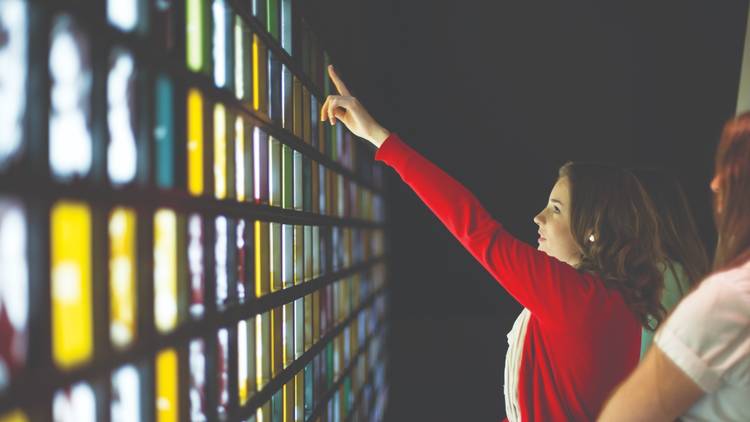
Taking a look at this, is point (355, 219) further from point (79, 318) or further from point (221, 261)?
point (79, 318)

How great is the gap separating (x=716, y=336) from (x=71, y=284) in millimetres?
666

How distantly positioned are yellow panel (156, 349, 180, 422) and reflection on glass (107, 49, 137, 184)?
25 centimetres

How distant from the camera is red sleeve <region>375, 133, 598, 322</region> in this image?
40.6 inches

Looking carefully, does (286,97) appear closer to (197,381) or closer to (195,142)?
(195,142)

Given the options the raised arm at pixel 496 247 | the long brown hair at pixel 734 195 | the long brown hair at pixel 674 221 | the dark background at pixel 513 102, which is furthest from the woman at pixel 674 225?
the dark background at pixel 513 102

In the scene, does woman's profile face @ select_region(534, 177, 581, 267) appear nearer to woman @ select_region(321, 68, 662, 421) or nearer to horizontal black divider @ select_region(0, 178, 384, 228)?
woman @ select_region(321, 68, 662, 421)

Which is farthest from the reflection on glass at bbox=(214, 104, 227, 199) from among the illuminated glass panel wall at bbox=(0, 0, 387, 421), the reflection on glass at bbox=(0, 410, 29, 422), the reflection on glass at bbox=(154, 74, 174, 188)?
the reflection on glass at bbox=(0, 410, 29, 422)

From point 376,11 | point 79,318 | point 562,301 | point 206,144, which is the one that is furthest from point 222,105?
point 376,11

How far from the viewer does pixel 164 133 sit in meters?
0.79

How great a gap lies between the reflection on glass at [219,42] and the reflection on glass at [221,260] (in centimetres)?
24

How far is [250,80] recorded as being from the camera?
1.21m

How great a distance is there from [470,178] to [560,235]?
239 centimetres

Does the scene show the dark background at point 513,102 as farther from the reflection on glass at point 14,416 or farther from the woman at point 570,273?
the reflection on glass at point 14,416

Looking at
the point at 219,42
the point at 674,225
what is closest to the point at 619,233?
the point at 674,225
